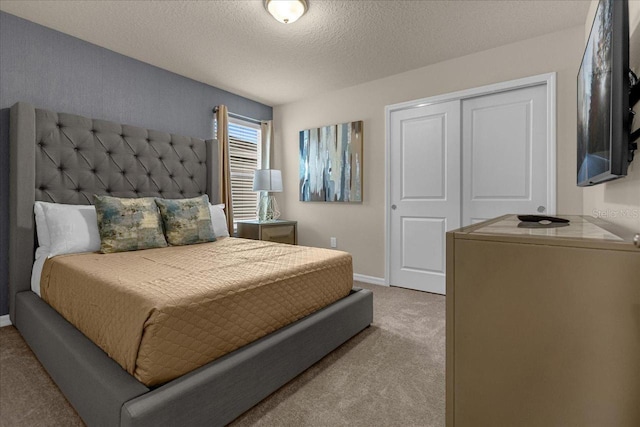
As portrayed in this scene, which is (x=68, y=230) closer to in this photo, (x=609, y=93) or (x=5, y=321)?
(x=5, y=321)

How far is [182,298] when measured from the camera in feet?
3.88

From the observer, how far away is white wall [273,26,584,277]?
8.21 feet

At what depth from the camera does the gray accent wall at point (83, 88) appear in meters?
2.29

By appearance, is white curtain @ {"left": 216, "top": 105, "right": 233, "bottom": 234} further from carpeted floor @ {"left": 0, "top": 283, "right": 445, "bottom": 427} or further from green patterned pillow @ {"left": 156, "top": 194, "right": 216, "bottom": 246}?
carpeted floor @ {"left": 0, "top": 283, "right": 445, "bottom": 427}

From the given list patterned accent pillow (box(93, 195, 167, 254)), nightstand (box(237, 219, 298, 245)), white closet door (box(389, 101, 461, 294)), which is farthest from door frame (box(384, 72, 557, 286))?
patterned accent pillow (box(93, 195, 167, 254))

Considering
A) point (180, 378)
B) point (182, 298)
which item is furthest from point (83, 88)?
point (180, 378)

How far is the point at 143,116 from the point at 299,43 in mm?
1669

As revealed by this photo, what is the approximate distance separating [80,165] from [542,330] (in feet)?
10.3

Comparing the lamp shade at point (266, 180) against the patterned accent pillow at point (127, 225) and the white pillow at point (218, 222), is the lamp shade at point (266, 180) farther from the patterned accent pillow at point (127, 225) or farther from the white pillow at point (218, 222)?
the patterned accent pillow at point (127, 225)

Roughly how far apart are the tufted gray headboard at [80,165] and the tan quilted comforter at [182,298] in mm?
550

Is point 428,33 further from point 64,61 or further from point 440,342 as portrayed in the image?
point 64,61

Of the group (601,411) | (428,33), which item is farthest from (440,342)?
(428,33)

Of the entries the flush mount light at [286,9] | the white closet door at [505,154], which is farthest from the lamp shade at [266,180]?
the white closet door at [505,154]

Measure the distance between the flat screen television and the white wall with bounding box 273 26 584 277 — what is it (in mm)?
1405
